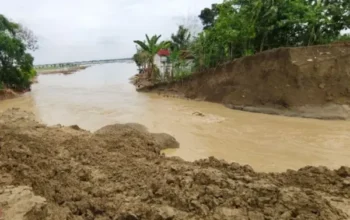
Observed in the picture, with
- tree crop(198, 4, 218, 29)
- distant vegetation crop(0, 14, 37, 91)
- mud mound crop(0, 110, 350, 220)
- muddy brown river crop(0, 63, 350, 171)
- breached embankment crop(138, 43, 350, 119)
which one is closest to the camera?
mud mound crop(0, 110, 350, 220)

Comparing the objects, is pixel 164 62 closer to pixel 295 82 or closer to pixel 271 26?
pixel 271 26

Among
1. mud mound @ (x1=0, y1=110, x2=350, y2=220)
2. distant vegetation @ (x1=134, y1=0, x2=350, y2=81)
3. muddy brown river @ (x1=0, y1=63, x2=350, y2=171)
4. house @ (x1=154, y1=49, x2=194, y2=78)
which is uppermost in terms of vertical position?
distant vegetation @ (x1=134, y1=0, x2=350, y2=81)

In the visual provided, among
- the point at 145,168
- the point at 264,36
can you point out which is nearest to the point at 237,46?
the point at 264,36

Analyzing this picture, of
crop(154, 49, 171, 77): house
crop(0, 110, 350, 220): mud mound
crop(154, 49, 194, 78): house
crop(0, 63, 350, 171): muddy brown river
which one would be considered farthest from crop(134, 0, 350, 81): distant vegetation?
crop(0, 110, 350, 220): mud mound

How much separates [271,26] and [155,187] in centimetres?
1477

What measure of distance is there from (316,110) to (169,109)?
728 cm

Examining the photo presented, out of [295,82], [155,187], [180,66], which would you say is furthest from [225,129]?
[180,66]

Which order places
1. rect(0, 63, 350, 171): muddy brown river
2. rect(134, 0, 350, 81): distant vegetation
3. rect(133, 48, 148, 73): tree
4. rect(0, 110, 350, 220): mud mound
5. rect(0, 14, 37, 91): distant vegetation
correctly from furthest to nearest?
rect(133, 48, 148, 73): tree
rect(0, 14, 37, 91): distant vegetation
rect(134, 0, 350, 81): distant vegetation
rect(0, 63, 350, 171): muddy brown river
rect(0, 110, 350, 220): mud mound

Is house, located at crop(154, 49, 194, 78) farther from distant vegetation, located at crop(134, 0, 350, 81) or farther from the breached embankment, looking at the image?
the breached embankment

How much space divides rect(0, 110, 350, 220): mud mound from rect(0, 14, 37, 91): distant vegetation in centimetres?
1819

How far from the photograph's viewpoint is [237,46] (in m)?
19.3

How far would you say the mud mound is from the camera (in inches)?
159

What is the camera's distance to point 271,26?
17203 mm

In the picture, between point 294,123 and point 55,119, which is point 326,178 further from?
point 55,119
